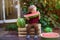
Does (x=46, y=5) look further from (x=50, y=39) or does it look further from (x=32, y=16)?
(x=50, y=39)

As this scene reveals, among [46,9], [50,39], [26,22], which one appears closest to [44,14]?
[46,9]

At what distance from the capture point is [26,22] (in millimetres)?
5641

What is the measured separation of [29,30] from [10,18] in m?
1.85

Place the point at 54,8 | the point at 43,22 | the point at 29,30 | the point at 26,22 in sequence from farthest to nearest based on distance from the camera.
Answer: the point at 54,8 → the point at 43,22 → the point at 26,22 → the point at 29,30

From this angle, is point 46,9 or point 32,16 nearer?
point 32,16

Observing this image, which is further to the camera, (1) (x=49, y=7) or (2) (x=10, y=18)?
(2) (x=10, y=18)

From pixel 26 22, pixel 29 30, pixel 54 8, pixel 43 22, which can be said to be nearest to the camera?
pixel 29 30

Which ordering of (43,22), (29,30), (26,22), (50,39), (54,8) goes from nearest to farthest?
(50,39) < (29,30) < (26,22) < (43,22) < (54,8)

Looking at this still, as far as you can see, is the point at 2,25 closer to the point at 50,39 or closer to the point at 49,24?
the point at 49,24

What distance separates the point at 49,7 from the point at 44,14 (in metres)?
0.29

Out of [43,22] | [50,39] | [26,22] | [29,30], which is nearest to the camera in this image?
[50,39]

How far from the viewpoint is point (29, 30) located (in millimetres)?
5160

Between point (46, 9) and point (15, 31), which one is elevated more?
point (46, 9)

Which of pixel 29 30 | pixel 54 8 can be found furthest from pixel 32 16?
pixel 54 8
